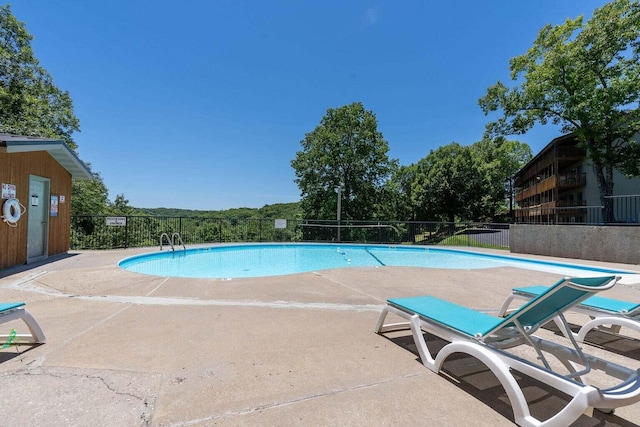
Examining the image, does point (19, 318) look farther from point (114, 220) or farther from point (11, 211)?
point (114, 220)

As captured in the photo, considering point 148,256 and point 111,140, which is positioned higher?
point 111,140

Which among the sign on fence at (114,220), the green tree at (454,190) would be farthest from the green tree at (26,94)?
the green tree at (454,190)

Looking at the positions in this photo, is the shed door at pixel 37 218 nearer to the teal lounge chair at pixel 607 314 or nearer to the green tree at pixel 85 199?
the green tree at pixel 85 199

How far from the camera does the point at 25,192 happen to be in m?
6.73

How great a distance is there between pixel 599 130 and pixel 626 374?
19096 mm

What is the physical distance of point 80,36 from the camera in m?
11.0

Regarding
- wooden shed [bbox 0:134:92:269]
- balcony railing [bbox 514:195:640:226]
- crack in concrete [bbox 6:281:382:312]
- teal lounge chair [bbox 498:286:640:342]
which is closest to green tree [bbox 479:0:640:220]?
balcony railing [bbox 514:195:640:226]

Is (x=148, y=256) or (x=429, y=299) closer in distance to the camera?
(x=429, y=299)

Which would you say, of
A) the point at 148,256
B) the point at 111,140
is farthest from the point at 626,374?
the point at 111,140

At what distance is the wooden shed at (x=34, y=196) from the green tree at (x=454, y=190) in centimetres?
2461

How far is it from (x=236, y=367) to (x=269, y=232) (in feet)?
41.5

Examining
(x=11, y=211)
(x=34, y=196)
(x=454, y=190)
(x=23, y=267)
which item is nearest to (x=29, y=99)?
(x=34, y=196)

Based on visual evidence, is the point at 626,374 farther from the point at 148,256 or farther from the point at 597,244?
the point at 148,256

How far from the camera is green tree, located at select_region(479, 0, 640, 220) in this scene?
1416 centimetres
